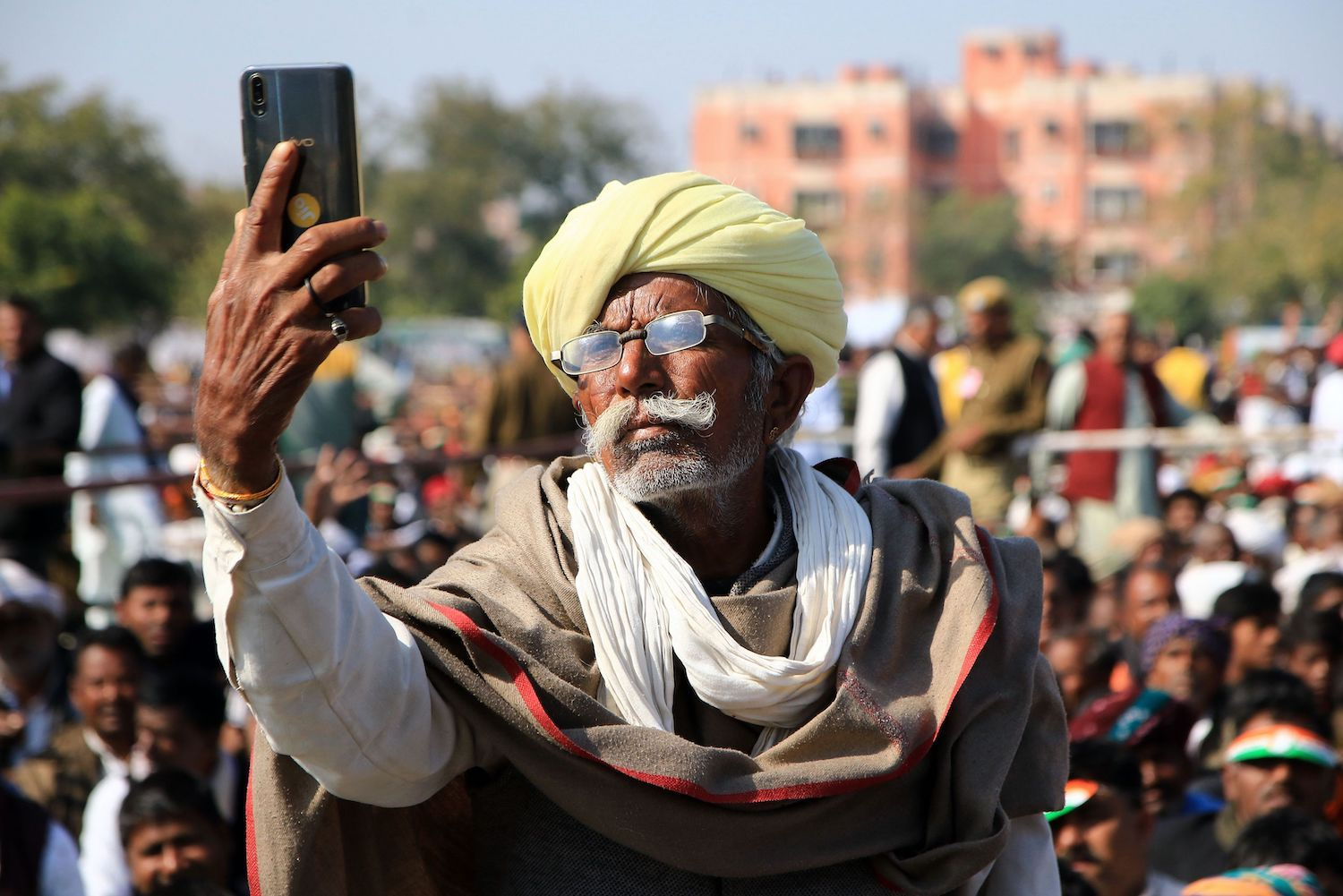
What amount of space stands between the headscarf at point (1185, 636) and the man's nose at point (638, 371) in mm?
4390

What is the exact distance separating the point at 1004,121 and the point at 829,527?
93386 millimetres

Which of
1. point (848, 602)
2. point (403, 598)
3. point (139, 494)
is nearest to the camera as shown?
point (403, 598)

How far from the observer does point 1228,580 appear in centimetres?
797

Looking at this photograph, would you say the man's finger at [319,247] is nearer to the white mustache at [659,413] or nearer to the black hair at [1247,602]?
the white mustache at [659,413]

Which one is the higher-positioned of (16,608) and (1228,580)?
(16,608)

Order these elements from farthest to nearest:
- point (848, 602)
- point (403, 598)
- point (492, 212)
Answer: point (492, 212)
point (848, 602)
point (403, 598)

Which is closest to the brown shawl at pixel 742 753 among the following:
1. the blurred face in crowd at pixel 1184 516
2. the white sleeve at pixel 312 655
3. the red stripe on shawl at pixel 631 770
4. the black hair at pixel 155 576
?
the red stripe on shawl at pixel 631 770

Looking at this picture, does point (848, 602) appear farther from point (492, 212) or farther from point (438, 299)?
point (492, 212)

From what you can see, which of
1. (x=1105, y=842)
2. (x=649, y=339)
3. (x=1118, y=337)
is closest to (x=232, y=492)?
(x=649, y=339)

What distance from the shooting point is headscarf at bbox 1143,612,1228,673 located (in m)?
6.41

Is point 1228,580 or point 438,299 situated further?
point 438,299

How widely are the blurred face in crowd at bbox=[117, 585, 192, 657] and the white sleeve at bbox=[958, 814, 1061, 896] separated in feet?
13.3

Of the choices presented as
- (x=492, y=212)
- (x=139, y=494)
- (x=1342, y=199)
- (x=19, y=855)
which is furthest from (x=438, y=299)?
(x=19, y=855)

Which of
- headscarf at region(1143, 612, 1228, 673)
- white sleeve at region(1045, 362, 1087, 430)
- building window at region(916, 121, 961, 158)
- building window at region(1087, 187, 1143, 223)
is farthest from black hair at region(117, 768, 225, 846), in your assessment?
building window at region(916, 121, 961, 158)
